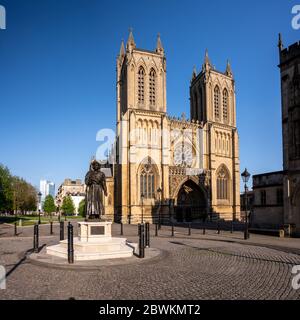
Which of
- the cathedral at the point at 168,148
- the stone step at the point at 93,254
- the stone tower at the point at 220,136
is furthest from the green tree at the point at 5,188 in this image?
the stone step at the point at 93,254

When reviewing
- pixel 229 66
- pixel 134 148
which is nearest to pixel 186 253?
pixel 134 148

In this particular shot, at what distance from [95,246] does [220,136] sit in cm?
4197

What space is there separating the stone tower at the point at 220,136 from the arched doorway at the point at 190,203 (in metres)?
1.87

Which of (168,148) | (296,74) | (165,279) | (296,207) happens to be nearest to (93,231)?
(165,279)

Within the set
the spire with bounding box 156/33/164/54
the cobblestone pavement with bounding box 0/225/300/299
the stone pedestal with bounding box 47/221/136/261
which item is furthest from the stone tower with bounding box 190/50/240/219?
the cobblestone pavement with bounding box 0/225/300/299

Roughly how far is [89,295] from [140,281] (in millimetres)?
1821

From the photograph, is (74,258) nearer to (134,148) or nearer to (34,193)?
(134,148)

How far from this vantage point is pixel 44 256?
504 inches

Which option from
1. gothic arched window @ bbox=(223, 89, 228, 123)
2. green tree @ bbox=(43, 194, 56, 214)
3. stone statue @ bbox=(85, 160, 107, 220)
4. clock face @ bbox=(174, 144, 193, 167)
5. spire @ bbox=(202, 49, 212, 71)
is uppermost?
spire @ bbox=(202, 49, 212, 71)

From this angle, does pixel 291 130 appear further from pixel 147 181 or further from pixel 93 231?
pixel 147 181

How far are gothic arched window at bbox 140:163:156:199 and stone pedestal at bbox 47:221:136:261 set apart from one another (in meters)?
29.9

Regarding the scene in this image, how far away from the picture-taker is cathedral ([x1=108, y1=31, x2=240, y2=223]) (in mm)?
43406

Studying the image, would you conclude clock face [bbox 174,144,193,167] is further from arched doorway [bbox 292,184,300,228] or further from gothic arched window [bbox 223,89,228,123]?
arched doorway [bbox 292,184,300,228]

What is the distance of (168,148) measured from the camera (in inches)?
1826
